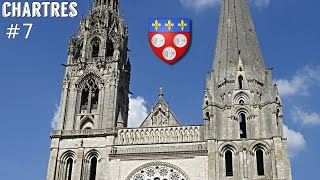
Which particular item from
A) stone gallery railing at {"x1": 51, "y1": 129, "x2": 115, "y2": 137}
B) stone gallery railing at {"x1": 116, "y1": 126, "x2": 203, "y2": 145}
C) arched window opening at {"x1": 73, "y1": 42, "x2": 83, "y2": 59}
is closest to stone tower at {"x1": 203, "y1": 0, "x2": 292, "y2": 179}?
stone gallery railing at {"x1": 116, "y1": 126, "x2": 203, "y2": 145}

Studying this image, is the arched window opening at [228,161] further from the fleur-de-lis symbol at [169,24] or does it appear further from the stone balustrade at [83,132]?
the fleur-de-lis symbol at [169,24]

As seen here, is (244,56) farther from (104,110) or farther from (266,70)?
(104,110)

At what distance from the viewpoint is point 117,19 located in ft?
117

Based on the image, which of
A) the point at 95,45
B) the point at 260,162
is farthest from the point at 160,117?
the point at 95,45

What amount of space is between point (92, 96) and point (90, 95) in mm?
177

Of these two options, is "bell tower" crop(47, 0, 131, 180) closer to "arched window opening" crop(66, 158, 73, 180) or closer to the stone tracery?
"arched window opening" crop(66, 158, 73, 180)

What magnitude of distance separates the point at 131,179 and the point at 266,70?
418 inches

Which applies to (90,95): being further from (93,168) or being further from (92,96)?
(93,168)

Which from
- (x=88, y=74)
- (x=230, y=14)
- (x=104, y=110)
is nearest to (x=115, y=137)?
(x=104, y=110)

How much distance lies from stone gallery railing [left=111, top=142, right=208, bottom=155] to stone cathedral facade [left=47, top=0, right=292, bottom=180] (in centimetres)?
6

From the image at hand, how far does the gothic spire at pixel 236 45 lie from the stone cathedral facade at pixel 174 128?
0.22 ft

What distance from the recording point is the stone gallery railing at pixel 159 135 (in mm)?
28453

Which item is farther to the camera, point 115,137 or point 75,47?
point 75,47

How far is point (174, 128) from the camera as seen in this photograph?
2886 centimetres
